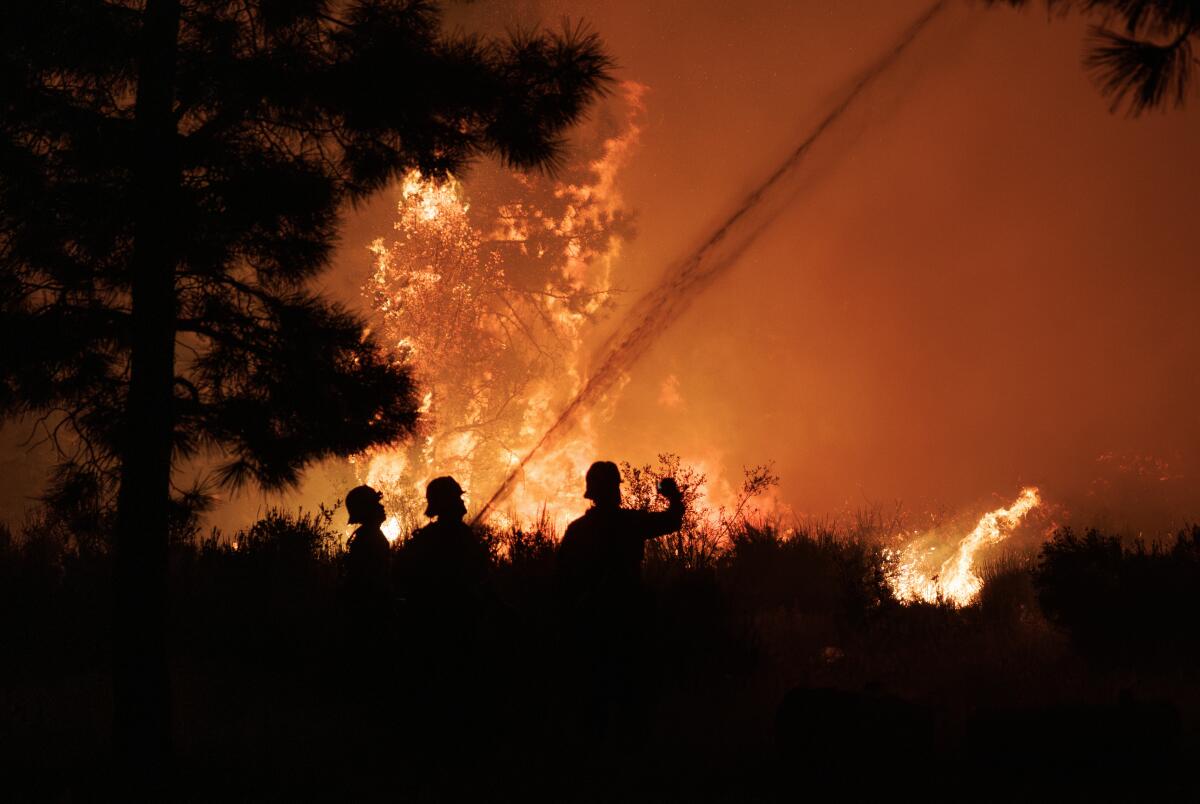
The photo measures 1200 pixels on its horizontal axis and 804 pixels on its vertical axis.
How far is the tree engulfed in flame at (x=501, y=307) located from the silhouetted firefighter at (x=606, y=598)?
22.8m

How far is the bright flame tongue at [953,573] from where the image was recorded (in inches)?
498

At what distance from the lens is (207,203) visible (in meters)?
5.69

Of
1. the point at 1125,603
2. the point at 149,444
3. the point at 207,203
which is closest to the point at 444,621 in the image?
the point at 149,444

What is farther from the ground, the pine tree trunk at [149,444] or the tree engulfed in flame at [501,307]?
the tree engulfed in flame at [501,307]

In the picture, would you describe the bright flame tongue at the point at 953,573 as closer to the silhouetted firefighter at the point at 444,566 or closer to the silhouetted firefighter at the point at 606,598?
the silhouetted firefighter at the point at 606,598

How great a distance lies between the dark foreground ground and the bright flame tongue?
2.33 feet

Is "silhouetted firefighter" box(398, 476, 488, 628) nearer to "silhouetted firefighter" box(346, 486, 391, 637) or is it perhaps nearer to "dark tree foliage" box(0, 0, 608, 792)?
"dark tree foliage" box(0, 0, 608, 792)

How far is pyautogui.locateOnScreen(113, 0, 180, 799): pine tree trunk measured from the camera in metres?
5.38

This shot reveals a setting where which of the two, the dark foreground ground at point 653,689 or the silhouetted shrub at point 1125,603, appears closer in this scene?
the dark foreground ground at point 653,689

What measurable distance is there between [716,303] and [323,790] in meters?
36.3

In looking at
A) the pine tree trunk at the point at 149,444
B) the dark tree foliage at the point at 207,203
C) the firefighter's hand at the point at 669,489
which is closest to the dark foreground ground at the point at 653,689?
the pine tree trunk at the point at 149,444

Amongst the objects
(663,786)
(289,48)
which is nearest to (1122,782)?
(663,786)

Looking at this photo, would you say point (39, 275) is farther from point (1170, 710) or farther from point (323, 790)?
point (1170, 710)

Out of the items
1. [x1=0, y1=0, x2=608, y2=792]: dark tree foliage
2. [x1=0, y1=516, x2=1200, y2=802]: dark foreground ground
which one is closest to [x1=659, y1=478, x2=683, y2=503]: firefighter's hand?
[x1=0, y1=516, x2=1200, y2=802]: dark foreground ground
